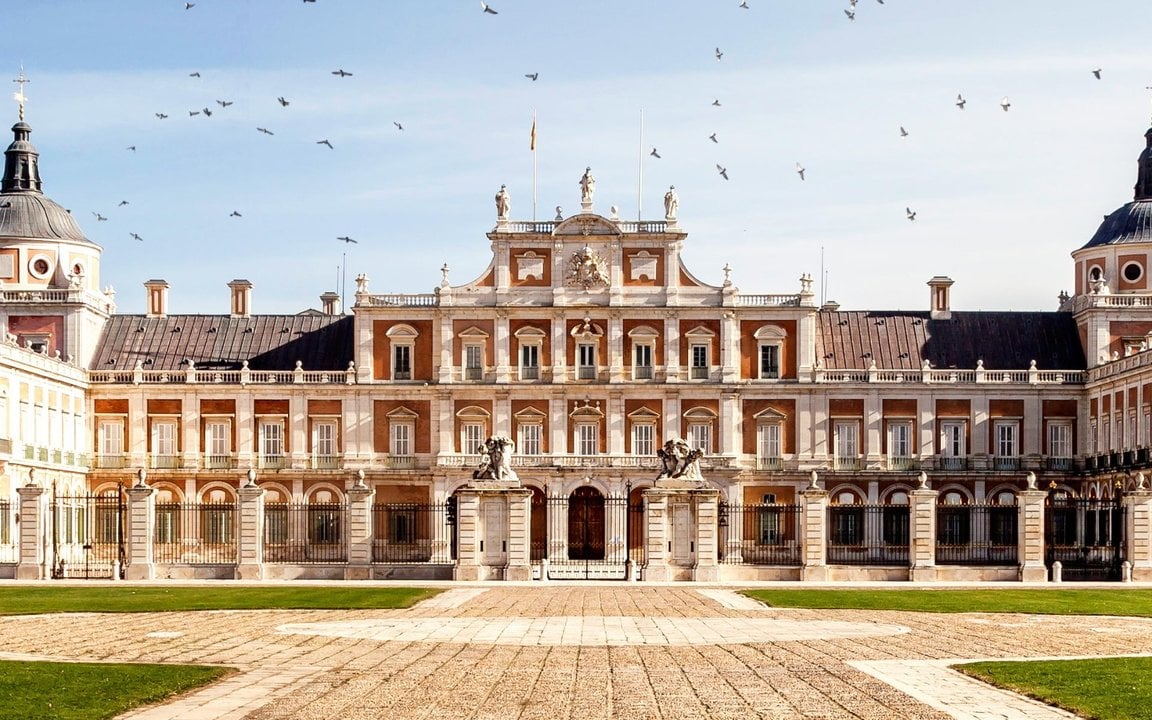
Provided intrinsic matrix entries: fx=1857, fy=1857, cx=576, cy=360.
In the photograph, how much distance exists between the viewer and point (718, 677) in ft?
75.7

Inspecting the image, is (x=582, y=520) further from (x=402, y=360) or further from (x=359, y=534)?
(x=359, y=534)

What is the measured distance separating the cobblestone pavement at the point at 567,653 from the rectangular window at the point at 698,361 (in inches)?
1455

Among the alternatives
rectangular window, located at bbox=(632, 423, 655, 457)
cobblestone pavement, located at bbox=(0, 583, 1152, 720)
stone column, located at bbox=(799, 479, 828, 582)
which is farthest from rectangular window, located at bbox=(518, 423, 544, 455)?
cobblestone pavement, located at bbox=(0, 583, 1152, 720)

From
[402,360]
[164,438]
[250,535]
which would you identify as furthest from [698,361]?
[250,535]

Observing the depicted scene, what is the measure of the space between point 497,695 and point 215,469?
5592 cm

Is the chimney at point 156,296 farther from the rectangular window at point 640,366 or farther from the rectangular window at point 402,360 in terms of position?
the rectangular window at point 640,366

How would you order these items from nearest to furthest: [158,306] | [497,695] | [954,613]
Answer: [497,695] < [954,613] < [158,306]

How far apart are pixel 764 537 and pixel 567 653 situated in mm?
47199

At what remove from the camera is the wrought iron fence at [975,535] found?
6806cm

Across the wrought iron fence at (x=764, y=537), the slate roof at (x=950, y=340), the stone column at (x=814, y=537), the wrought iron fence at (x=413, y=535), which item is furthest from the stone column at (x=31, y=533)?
the slate roof at (x=950, y=340)

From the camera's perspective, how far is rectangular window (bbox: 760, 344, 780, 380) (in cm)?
7544

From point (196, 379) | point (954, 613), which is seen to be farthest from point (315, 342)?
point (954, 613)

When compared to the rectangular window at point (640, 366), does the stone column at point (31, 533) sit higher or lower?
lower

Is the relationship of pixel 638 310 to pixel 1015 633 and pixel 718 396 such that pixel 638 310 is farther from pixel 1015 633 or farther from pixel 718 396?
pixel 1015 633
